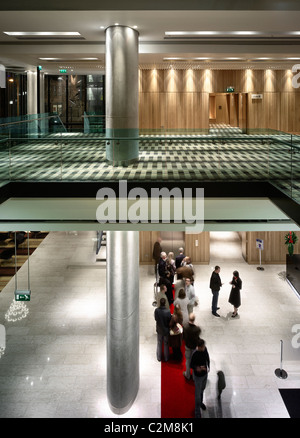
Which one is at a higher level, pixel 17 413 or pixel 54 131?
pixel 54 131

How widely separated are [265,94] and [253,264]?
26.0 ft

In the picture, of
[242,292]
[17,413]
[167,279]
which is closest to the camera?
[17,413]

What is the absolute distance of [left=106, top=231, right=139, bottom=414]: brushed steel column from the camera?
33.4ft

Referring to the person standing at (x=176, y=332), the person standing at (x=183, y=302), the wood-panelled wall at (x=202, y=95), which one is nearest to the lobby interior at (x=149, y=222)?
the person standing at (x=176, y=332)

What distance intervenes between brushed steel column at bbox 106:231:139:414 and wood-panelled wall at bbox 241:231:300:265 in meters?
10.5

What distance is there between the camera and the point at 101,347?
12.1m

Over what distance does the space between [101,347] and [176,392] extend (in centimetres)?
297

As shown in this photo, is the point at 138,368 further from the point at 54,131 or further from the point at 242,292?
the point at 54,131

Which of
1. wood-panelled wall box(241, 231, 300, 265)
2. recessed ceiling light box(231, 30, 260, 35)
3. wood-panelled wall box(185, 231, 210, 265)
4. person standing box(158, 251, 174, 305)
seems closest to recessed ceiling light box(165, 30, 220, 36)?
recessed ceiling light box(231, 30, 260, 35)

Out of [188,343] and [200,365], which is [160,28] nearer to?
[188,343]

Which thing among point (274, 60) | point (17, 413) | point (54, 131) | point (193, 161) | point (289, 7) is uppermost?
point (274, 60)

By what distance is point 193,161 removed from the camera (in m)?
10.4

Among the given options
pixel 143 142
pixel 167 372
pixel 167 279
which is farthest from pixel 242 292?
pixel 143 142

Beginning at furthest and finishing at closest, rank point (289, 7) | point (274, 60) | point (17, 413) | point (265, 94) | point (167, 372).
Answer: point (265, 94)
point (274, 60)
point (167, 372)
point (289, 7)
point (17, 413)
